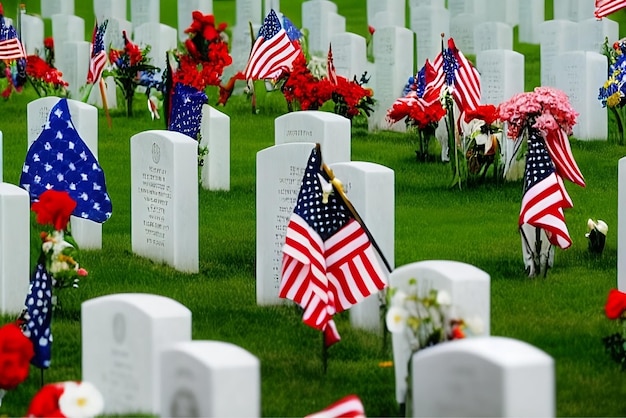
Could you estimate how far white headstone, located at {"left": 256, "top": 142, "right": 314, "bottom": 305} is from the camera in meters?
10.5

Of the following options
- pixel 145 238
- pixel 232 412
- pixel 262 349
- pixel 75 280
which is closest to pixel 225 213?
pixel 145 238

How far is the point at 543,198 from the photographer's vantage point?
10.9m

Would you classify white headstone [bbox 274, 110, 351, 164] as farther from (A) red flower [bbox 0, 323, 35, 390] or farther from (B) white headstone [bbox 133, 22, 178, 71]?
(B) white headstone [bbox 133, 22, 178, 71]

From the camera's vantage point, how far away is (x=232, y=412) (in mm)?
5773

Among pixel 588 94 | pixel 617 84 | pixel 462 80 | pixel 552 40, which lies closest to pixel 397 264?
pixel 462 80

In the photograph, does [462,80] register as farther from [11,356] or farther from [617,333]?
[11,356]

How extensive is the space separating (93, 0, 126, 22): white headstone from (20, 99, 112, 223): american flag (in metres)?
13.2

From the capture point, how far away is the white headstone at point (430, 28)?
2339 cm

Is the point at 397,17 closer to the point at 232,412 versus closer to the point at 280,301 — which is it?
the point at 280,301

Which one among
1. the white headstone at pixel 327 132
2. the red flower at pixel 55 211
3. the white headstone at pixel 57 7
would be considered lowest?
the red flower at pixel 55 211

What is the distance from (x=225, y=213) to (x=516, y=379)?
351 inches

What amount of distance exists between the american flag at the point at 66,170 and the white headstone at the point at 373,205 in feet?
8.20

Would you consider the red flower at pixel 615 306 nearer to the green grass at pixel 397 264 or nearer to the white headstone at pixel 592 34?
the green grass at pixel 397 264

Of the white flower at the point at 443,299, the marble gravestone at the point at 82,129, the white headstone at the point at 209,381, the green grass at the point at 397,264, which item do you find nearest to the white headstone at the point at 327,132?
the green grass at the point at 397,264
